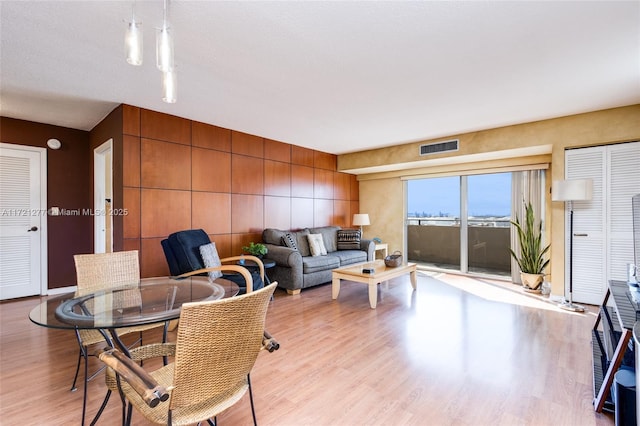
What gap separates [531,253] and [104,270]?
214 inches

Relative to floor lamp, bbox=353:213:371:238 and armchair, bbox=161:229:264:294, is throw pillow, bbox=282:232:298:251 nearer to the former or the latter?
armchair, bbox=161:229:264:294

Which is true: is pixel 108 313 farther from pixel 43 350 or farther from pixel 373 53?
pixel 373 53

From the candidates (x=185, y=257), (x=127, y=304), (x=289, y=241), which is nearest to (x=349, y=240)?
(x=289, y=241)

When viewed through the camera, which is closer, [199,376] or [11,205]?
[199,376]

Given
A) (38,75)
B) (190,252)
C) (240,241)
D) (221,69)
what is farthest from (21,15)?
(240,241)

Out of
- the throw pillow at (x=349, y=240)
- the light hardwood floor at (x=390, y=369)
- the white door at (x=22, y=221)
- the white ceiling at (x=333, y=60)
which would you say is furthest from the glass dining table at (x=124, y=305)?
the throw pillow at (x=349, y=240)

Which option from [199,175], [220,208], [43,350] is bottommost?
[43,350]

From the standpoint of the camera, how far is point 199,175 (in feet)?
14.1

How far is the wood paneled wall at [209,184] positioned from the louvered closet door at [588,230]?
161 inches

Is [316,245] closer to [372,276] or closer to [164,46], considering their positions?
[372,276]

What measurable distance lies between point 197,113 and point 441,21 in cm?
311

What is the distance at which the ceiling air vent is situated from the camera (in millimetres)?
4969

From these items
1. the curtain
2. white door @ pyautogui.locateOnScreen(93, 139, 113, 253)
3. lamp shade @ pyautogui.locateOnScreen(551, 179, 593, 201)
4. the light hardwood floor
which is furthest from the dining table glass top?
the curtain

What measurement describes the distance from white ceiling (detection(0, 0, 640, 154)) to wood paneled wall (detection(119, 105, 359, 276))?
41 cm
